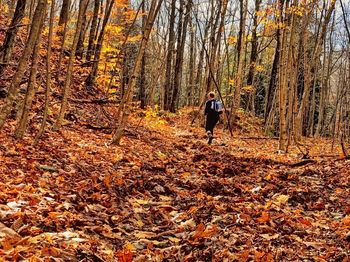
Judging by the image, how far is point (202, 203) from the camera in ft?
19.4

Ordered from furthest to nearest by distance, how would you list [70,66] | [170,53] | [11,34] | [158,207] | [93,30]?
[170,53], [93,30], [11,34], [70,66], [158,207]

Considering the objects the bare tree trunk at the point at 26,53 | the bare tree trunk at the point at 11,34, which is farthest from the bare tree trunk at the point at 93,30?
the bare tree trunk at the point at 26,53

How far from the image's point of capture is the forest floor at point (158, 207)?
394cm

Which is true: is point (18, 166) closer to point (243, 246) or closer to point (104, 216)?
point (104, 216)

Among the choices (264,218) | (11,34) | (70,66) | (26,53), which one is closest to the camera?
(264,218)

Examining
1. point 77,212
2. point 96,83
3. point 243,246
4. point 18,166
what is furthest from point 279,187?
point 96,83

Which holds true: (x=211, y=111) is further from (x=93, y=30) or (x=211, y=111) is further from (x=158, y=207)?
(x=158, y=207)

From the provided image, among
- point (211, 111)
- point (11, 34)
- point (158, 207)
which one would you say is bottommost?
point (158, 207)

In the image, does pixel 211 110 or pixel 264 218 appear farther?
pixel 211 110

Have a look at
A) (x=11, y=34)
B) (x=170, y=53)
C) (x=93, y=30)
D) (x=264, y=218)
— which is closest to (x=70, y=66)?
(x=11, y=34)

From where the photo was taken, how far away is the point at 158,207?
5742mm

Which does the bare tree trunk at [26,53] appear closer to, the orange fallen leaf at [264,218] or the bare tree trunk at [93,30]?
the orange fallen leaf at [264,218]

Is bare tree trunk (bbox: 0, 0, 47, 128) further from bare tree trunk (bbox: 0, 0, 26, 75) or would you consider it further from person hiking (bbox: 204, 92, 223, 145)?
person hiking (bbox: 204, 92, 223, 145)

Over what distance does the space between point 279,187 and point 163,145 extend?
5283mm
